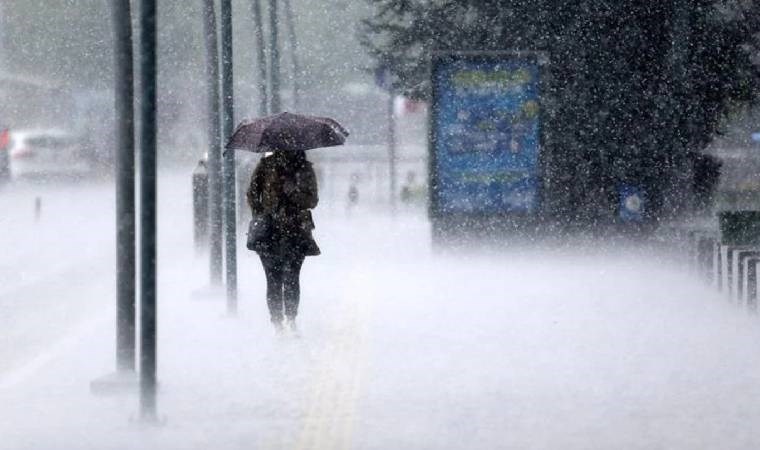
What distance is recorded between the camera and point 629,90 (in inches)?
889

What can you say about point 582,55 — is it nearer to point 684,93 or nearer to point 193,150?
point 684,93

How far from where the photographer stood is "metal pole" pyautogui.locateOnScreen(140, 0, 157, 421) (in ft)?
30.4

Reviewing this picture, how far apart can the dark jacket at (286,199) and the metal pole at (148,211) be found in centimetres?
368

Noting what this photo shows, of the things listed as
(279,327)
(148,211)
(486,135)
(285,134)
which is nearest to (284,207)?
(285,134)

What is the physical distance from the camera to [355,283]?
18422 mm

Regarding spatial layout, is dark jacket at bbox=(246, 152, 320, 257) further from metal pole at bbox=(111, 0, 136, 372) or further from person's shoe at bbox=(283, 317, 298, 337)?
metal pole at bbox=(111, 0, 136, 372)

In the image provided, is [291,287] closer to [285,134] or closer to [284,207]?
[284,207]

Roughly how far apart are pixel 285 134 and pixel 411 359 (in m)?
2.20

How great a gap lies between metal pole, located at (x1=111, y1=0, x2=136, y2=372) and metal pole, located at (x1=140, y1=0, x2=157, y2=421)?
1.22 metres

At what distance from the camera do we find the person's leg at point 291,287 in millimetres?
13320

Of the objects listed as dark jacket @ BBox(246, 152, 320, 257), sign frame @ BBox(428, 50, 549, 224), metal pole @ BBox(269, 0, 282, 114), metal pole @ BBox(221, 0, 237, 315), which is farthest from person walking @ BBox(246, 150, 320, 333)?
metal pole @ BBox(269, 0, 282, 114)

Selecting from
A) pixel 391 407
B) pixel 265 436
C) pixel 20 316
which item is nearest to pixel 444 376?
pixel 391 407

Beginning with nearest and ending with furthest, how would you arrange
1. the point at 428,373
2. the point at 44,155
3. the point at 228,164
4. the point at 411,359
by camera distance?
1. the point at 428,373
2. the point at 411,359
3. the point at 228,164
4. the point at 44,155

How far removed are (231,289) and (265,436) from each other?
602 centimetres
